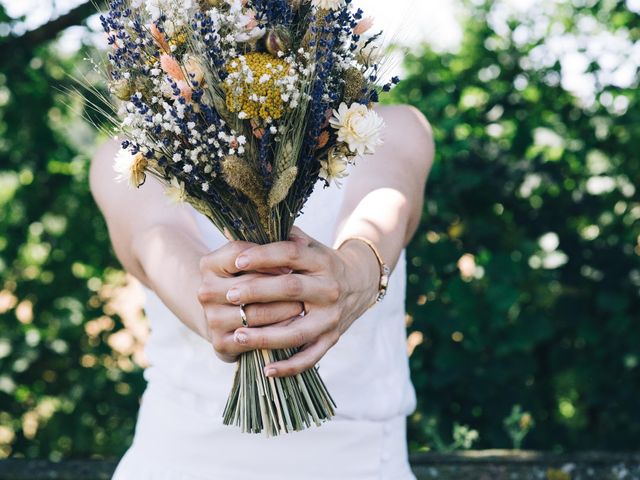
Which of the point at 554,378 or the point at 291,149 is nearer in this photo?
the point at 291,149

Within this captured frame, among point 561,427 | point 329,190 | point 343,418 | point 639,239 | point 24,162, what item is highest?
point 24,162

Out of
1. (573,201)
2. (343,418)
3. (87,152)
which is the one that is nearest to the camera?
(343,418)

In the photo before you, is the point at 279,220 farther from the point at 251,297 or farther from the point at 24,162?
the point at 24,162

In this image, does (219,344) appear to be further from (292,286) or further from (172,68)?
(172,68)

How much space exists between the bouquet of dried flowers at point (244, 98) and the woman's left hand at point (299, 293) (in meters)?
0.07

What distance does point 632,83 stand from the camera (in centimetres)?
389

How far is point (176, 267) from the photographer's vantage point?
194 cm

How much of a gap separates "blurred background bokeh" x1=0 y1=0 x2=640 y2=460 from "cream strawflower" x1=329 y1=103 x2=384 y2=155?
6.81 ft

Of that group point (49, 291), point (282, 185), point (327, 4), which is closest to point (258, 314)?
point (282, 185)

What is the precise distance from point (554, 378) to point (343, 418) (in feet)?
6.44

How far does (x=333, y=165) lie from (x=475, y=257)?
86.6 inches

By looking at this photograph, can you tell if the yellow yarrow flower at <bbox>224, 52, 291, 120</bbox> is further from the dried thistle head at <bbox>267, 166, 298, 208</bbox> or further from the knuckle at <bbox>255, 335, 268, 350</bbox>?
the knuckle at <bbox>255, 335, 268, 350</bbox>

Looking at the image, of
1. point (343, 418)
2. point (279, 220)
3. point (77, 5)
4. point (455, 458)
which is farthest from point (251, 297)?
point (77, 5)

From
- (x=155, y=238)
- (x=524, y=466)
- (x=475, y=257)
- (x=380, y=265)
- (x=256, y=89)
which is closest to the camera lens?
(x=256, y=89)
